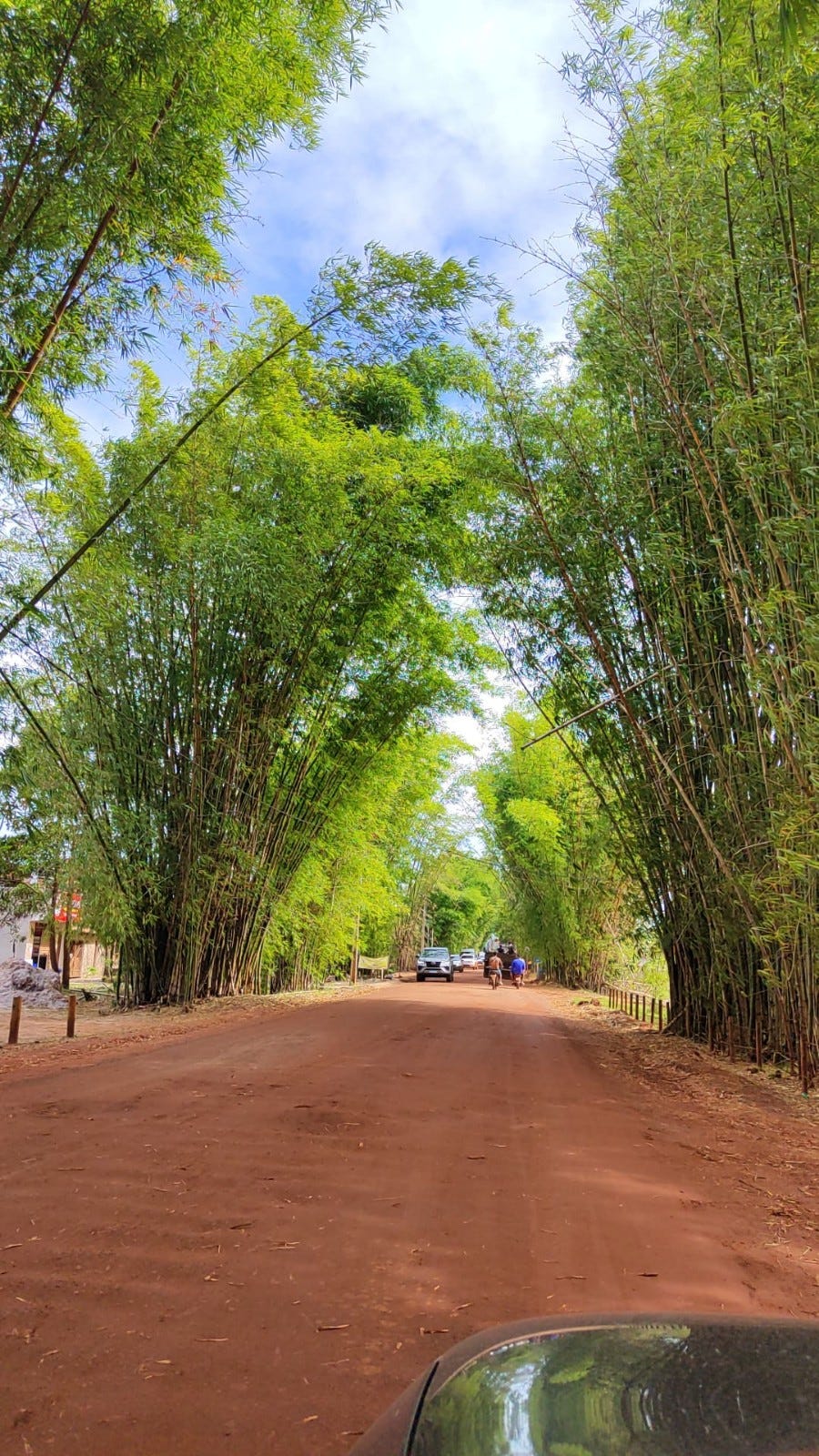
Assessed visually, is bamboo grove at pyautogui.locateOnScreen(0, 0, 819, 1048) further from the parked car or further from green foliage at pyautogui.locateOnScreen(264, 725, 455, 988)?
the parked car

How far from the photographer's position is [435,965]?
24.3 metres

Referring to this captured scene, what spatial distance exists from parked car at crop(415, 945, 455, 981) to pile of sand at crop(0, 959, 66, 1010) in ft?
41.1

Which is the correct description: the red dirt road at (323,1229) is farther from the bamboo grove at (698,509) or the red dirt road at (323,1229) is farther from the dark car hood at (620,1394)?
the bamboo grove at (698,509)

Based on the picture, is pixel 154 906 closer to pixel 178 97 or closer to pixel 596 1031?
pixel 596 1031

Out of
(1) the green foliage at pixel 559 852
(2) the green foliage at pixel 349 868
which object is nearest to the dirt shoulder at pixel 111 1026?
(2) the green foliage at pixel 349 868

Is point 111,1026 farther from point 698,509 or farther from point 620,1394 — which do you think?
point 620,1394

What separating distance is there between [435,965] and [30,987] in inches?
528

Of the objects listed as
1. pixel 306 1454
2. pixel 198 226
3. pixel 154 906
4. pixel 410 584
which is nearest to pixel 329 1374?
pixel 306 1454

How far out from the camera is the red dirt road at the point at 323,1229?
175 centimetres

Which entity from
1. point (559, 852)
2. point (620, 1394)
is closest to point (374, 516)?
point (620, 1394)

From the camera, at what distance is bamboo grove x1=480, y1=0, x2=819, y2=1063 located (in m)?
4.17

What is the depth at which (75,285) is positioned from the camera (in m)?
4.63

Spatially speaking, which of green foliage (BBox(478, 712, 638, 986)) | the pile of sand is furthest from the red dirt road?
→ green foliage (BBox(478, 712, 638, 986))

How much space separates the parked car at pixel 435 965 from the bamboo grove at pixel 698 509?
16589 millimetres
